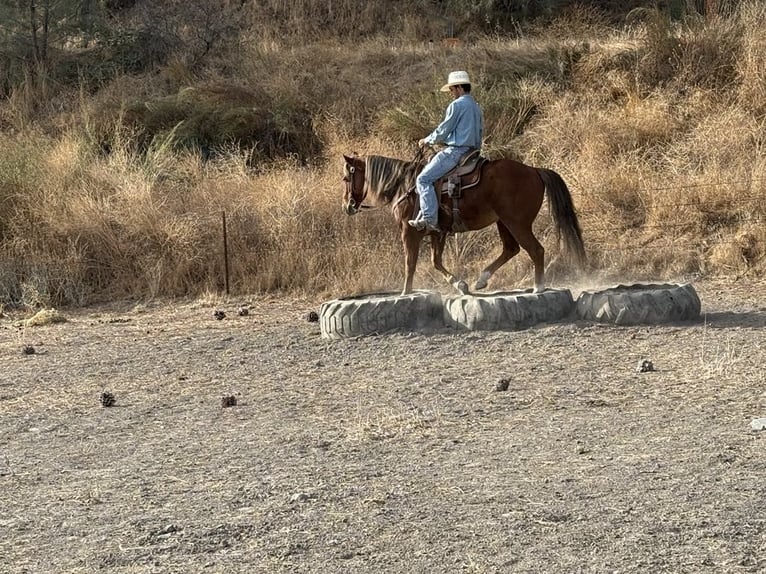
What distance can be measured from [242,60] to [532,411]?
2030 centimetres

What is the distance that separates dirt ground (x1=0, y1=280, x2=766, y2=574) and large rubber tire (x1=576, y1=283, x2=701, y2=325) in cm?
21

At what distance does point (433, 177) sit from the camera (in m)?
11.4

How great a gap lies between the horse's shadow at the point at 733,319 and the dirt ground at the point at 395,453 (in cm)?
5

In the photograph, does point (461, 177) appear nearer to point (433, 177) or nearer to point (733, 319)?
point (433, 177)

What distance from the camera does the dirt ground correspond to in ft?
16.9

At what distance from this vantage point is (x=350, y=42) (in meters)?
27.9

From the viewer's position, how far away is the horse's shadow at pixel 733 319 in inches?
428

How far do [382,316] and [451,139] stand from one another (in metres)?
1.93

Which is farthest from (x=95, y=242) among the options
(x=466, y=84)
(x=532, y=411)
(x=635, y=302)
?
(x=532, y=411)

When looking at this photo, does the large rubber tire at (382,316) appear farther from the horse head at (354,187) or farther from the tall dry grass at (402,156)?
the tall dry grass at (402,156)

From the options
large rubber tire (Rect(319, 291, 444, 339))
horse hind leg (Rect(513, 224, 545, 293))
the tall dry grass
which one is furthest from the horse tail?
the tall dry grass

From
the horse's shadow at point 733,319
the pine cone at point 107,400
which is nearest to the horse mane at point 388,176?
the horse's shadow at point 733,319

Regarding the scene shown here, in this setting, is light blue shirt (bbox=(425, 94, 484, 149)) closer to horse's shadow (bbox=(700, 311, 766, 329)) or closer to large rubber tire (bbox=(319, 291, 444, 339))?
large rubber tire (bbox=(319, 291, 444, 339))

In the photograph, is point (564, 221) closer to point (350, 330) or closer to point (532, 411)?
point (350, 330)
